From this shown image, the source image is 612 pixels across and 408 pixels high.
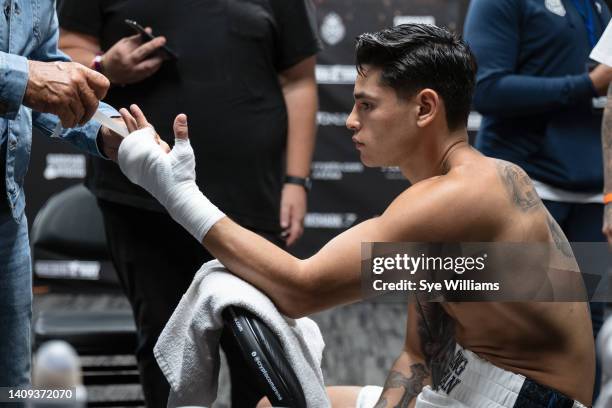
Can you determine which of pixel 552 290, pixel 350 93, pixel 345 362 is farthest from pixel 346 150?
pixel 552 290

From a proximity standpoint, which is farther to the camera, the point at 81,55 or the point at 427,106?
the point at 81,55

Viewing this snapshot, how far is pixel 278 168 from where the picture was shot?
2686mm

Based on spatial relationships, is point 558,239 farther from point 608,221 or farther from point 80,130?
point 80,130

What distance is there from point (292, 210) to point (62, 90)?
1.25 m

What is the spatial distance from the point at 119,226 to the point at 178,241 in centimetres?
18

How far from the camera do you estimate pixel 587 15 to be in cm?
272

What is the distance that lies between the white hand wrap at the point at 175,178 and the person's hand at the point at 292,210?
104cm

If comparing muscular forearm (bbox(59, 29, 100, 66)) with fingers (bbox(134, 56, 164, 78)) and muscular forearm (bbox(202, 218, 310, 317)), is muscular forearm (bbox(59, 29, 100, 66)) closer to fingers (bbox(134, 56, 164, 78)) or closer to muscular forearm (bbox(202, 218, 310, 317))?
fingers (bbox(134, 56, 164, 78))

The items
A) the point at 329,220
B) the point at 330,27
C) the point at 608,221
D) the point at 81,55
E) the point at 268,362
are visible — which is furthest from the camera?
the point at 329,220

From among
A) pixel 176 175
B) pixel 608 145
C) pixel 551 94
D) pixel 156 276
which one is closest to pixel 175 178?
pixel 176 175

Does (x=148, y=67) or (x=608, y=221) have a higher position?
(x=148, y=67)

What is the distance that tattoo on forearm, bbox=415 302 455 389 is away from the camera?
181cm

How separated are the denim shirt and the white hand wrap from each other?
Result: 0.75 ft

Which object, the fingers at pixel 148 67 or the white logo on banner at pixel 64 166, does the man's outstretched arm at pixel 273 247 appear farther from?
the white logo on banner at pixel 64 166
